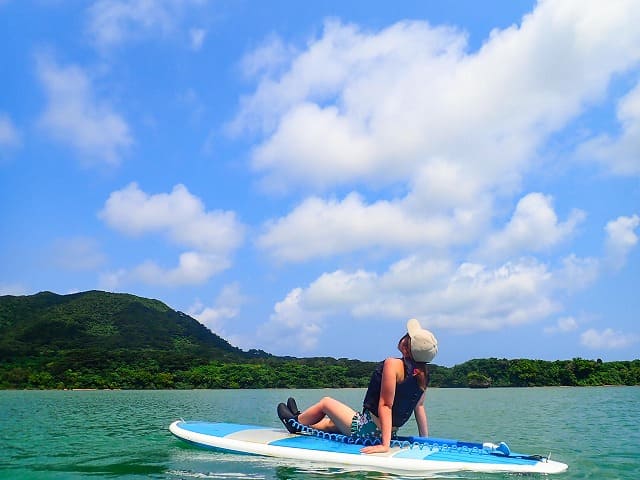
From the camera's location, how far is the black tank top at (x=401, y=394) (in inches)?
336

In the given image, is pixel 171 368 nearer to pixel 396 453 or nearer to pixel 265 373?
pixel 265 373

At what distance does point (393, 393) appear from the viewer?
8.38 meters

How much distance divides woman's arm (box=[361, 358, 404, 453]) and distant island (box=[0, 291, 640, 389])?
223 feet

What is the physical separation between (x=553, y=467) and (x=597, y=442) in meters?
5.73

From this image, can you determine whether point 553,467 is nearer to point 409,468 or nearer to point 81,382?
point 409,468

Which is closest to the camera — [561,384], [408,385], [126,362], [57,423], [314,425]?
[408,385]

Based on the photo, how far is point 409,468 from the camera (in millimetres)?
8203

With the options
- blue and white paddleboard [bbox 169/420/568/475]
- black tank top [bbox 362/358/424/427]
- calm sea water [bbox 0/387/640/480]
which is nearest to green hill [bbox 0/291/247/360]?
calm sea water [bbox 0/387/640/480]

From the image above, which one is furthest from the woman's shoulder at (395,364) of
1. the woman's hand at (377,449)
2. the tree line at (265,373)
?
the tree line at (265,373)

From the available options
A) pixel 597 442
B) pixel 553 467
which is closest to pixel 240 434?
pixel 553 467

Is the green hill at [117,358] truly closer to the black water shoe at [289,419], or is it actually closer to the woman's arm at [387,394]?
the black water shoe at [289,419]

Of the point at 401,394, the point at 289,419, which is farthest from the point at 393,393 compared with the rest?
the point at 289,419

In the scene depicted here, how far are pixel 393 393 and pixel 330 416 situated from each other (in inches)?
63.7

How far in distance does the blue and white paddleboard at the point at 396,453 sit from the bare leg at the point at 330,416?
211 millimetres
